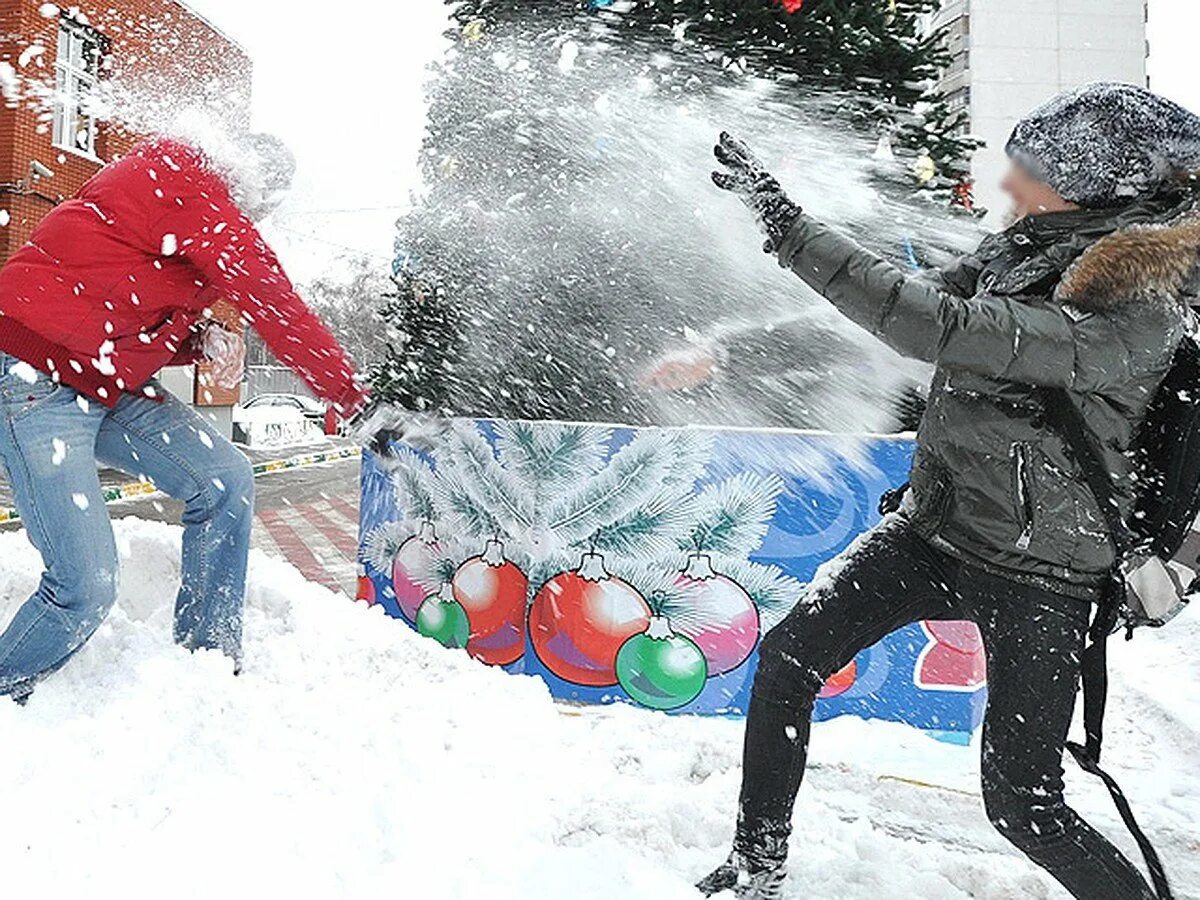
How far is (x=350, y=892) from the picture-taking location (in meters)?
2.14

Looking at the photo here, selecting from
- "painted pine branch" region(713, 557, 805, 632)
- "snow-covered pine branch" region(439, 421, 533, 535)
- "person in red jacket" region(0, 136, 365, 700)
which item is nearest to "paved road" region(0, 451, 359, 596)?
"snow-covered pine branch" region(439, 421, 533, 535)

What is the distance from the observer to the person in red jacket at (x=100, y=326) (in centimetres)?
254

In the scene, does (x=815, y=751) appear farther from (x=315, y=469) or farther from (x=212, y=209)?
(x=315, y=469)

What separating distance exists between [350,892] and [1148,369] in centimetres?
186

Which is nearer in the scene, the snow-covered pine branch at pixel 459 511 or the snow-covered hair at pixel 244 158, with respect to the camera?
the snow-covered hair at pixel 244 158

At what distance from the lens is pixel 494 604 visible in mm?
4340

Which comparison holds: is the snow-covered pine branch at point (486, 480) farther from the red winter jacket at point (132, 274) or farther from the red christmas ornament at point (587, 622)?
the red winter jacket at point (132, 274)

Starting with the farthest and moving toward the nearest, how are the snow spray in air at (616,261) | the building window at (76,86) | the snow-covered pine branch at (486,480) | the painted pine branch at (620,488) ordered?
the building window at (76,86), the snow spray in air at (616,261), the snow-covered pine branch at (486,480), the painted pine branch at (620,488)

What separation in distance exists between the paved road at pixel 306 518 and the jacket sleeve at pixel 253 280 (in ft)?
15.5

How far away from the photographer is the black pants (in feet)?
6.36

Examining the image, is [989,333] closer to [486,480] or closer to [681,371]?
[486,480]

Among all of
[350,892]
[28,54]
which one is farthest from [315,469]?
[350,892]

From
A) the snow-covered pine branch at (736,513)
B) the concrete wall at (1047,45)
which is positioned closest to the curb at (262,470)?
the snow-covered pine branch at (736,513)

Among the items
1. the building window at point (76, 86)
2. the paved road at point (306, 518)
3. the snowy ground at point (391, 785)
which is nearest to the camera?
the snowy ground at point (391, 785)
